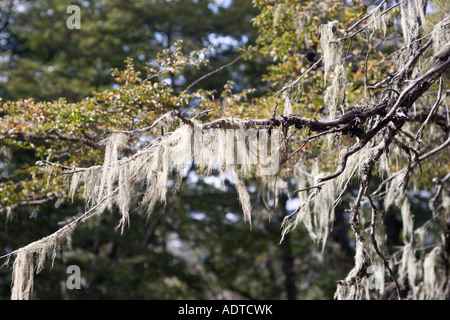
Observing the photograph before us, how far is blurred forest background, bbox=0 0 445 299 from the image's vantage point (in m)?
10.6

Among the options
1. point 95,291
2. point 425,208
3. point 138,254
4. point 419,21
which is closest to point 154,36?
point 138,254

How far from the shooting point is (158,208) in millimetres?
11836

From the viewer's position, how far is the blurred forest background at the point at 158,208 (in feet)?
34.8

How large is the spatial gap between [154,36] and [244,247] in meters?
5.31

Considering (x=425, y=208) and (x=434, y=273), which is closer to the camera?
(x=434, y=273)

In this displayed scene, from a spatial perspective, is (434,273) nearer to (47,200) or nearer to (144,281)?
(47,200)

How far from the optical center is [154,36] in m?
12.0

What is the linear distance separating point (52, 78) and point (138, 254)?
4.24 m

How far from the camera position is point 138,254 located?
11805mm

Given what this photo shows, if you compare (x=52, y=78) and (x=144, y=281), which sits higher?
(x=52, y=78)

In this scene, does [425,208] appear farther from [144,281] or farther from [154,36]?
[154,36]
